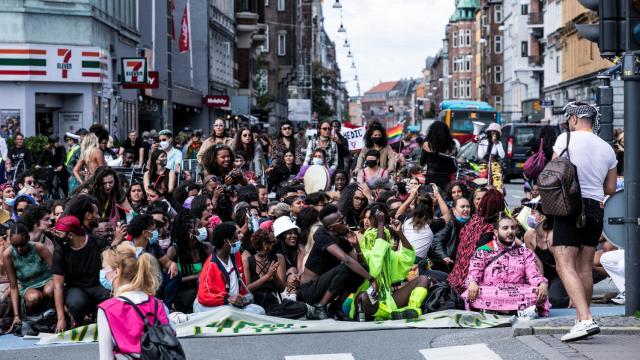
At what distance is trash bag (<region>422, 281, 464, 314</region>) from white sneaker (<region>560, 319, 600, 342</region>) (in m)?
2.77

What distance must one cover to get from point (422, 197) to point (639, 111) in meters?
4.00

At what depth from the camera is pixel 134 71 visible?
39625 mm

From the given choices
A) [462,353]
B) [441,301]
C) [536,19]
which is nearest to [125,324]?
[462,353]

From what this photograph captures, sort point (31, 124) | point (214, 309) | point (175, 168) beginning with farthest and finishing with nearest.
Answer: point (31, 124), point (175, 168), point (214, 309)

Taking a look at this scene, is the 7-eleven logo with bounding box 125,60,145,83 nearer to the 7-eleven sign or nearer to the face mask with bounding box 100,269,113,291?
the 7-eleven sign

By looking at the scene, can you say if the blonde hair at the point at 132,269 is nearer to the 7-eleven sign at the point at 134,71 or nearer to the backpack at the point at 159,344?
the backpack at the point at 159,344

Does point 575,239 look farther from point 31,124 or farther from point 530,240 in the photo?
point 31,124

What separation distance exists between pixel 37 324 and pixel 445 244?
451 cm

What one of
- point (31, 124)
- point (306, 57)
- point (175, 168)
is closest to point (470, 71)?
point (306, 57)

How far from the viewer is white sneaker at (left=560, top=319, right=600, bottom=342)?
400 inches

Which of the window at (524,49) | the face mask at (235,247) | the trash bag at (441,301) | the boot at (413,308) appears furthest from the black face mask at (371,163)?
the window at (524,49)

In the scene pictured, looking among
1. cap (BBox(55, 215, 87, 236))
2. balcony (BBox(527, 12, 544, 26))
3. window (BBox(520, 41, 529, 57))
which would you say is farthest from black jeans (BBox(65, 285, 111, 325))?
window (BBox(520, 41, 529, 57))

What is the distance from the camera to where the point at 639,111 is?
11.2 meters

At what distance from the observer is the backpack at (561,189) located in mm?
10328
